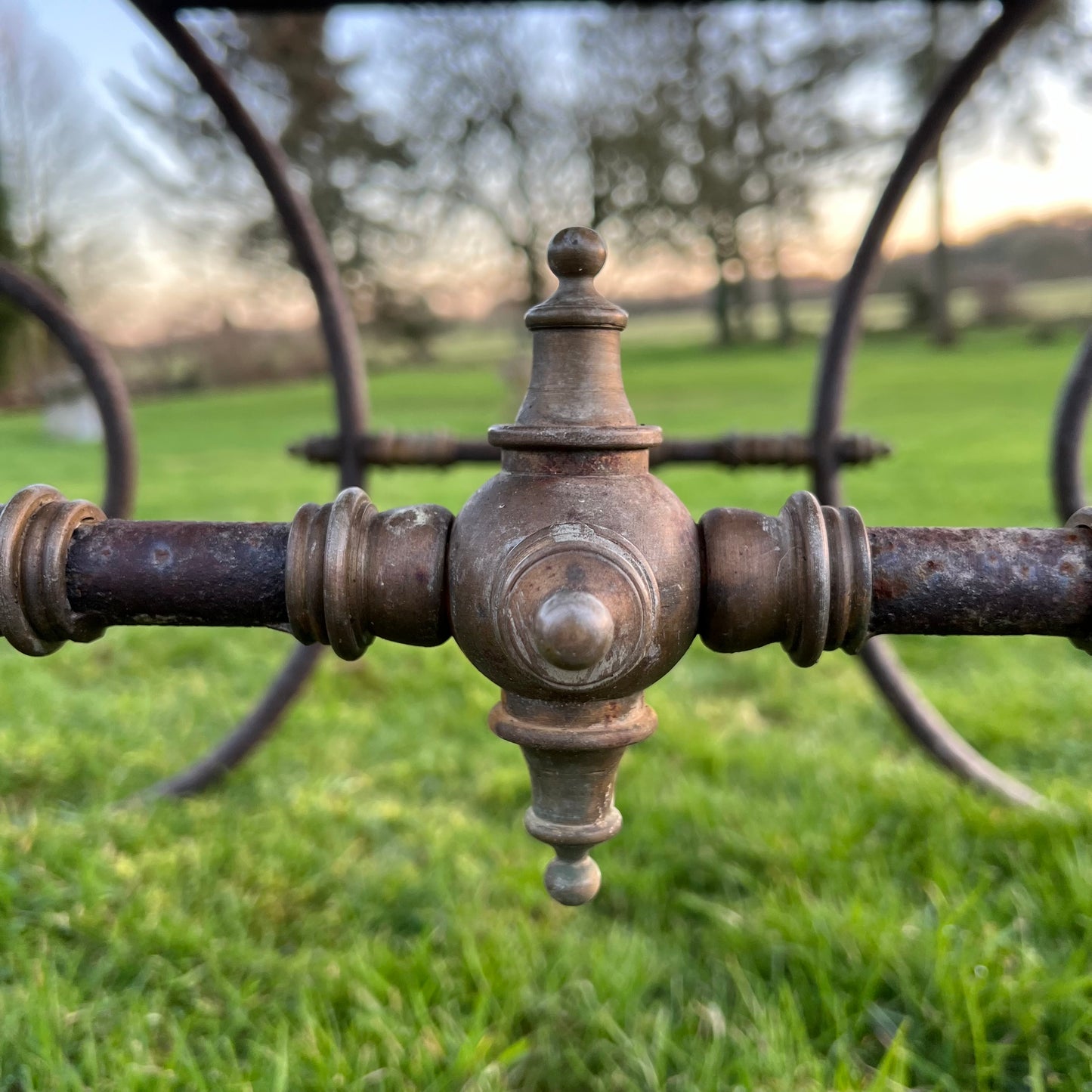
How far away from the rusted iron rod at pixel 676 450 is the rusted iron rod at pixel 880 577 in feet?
2.99

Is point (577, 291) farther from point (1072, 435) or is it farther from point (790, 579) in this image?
point (1072, 435)

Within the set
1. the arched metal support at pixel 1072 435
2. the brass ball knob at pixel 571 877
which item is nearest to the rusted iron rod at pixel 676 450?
the arched metal support at pixel 1072 435

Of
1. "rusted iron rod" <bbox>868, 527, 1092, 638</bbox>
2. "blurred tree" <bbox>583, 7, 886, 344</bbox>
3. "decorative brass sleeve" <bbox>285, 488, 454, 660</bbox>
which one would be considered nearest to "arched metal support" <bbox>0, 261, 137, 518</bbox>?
"decorative brass sleeve" <bbox>285, 488, 454, 660</bbox>

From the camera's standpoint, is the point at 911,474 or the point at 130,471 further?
the point at 911,474

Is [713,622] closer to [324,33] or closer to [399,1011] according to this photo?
[399,1011]

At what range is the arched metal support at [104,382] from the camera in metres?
1.76

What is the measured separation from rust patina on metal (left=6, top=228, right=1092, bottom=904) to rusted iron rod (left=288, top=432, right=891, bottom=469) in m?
0.90

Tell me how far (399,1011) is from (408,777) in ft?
2.75

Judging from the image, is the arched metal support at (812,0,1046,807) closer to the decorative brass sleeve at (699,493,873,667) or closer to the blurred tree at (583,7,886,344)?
Answer: the decorative brass sleeve at (699,493,873,667)

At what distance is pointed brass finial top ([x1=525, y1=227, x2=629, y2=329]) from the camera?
87 cm

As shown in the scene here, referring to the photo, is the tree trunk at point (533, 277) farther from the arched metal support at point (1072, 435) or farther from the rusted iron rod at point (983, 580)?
the rusted iron rod at point (983, 580)

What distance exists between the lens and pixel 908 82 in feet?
60.0

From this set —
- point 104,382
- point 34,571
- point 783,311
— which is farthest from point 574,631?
point 783,311

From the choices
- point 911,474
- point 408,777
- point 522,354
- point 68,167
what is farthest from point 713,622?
point 68,167
